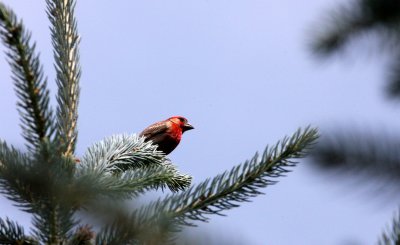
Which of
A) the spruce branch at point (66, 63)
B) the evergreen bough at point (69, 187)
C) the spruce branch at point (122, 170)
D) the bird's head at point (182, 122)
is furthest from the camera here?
the bird's head at point (182, 122)

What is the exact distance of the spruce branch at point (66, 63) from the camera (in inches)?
108

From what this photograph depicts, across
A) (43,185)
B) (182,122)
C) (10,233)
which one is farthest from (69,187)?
(182,122)

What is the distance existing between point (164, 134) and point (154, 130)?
0.20m

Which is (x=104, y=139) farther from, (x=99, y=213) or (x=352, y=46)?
(x=352, y=46)

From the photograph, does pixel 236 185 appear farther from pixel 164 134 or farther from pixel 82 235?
pixel 164 134

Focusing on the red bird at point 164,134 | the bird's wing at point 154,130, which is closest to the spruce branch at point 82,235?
the red bird at point 164,134

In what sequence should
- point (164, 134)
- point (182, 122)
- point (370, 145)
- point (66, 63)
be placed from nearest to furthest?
point (370, 145), point (66, 63), point (164, 134), point (182, 122)

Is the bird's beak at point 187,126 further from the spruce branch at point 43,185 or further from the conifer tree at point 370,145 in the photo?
the conifer tree at point 370,145

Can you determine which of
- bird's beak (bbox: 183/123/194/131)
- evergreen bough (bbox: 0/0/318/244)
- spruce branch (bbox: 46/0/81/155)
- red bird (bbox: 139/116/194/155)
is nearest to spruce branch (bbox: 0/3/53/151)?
evergreen bough (bbox: 0/0/318/244)

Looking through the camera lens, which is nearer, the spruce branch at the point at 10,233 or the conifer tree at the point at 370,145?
the conifer tree at the point at 370,145

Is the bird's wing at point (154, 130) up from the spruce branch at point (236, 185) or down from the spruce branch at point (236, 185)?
up

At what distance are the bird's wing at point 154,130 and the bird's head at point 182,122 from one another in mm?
618

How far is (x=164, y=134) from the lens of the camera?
9250mm

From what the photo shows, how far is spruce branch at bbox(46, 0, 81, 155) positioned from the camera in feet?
9.02
